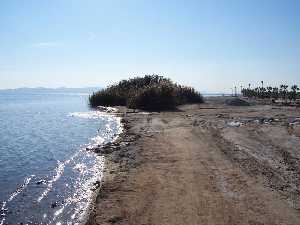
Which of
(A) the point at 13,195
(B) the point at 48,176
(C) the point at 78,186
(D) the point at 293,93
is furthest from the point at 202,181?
(D) the point at 293,93

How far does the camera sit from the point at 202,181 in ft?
48.8

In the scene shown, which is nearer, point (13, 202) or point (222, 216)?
point (222, 216)

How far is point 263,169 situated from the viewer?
54.3ft

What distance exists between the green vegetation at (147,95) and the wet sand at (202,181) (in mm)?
27121

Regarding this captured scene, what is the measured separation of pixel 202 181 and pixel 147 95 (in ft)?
127

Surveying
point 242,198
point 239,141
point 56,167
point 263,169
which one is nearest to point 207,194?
point 242,198

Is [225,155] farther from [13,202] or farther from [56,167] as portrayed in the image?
[13,202]

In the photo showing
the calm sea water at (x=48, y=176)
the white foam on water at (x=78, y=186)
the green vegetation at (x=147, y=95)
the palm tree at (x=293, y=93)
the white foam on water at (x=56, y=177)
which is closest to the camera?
the white foam on water at (x=78, y=186)

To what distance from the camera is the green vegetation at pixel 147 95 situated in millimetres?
53281

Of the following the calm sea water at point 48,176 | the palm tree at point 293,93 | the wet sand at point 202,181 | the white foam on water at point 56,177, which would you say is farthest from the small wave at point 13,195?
the palm tree at point 293,93

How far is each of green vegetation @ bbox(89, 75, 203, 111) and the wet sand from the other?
1068 inches

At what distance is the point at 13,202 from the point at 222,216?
6.68 meters

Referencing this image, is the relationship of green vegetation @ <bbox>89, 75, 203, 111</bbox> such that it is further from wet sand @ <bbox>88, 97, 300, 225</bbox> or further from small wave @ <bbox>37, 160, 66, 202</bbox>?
small wave @ <bbox>37, 160, 66, 202</bbox>

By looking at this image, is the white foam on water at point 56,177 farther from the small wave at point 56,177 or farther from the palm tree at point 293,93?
the palm tree at point 293,93
